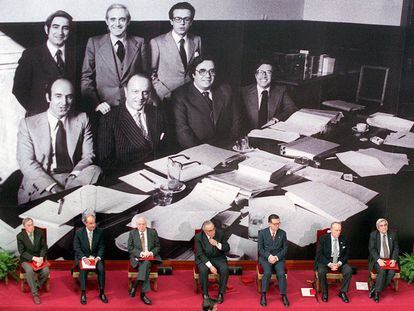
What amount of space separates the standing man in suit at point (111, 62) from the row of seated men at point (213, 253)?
1379 millimetres

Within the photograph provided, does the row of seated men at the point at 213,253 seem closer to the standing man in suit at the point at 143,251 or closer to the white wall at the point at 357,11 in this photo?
the standing man in suit at the point at 143,251

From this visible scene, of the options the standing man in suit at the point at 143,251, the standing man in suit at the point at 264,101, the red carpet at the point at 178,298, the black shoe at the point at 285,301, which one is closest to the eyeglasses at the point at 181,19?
the standing man in suit at the point at 264,101

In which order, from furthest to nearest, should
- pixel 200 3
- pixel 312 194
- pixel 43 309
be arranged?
pixel 312 194, pixel 200 3, pixel 43 309

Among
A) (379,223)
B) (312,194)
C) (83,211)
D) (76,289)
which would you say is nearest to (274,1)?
(312,194)

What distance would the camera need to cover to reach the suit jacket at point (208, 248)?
24.8 feet

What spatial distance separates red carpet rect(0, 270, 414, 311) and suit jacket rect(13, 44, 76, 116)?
80.8 inches

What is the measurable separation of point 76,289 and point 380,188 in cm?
383

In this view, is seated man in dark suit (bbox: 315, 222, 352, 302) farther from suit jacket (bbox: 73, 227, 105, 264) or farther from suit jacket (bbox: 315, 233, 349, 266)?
suit jacket (bbox: 73, 227, 105, 264)

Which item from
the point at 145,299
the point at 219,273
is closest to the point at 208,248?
the point at 219,273

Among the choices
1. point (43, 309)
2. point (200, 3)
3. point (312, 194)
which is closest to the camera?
point (43, 309)

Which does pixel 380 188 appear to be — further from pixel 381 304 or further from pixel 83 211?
pixel 83 211

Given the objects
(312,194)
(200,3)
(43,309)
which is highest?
(200,3)

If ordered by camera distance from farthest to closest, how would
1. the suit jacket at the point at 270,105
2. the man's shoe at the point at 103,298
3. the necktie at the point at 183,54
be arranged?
the suit jacket at the point at 270,105 → the necktie at the point at 183,54 → the man's shoe at the point at 103,298

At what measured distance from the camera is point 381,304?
24.6ft
